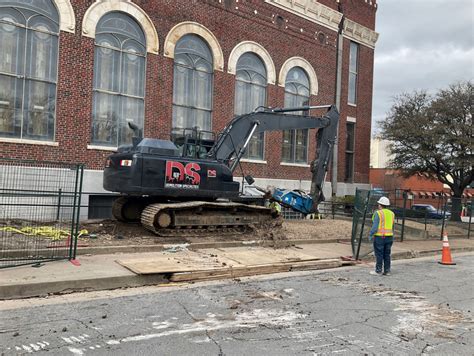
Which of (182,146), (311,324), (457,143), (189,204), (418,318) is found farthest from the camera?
(457,143)

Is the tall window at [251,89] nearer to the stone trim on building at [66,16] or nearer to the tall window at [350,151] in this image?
the tall window at [350,151]

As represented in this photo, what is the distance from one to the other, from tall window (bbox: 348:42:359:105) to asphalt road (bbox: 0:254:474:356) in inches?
853

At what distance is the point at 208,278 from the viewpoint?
8945 millimetres

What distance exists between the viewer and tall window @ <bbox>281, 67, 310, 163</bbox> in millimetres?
24906

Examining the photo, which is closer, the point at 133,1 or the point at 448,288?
the point at 448,288

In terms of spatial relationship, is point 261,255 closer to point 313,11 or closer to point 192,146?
point 192,146

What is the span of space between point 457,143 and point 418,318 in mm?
22517

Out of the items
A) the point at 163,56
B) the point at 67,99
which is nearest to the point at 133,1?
the point at 163,56

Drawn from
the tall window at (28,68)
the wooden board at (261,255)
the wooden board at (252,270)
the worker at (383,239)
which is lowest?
the wooden board at (252,270)

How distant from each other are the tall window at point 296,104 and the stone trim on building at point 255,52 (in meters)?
1.42

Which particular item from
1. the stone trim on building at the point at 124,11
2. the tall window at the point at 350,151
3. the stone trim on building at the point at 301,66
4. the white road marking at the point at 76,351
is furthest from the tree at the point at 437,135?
the white road marking at the point at 76,351

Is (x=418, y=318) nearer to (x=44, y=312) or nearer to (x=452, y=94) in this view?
(x=44, y=312)

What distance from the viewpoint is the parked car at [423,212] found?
17500 mm

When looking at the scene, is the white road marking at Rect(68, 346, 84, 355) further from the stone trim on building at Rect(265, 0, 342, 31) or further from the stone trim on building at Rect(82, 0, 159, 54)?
the stone trim on building at Rect(265, 0, 342, 31)
